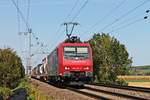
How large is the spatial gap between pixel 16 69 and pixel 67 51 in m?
13.6

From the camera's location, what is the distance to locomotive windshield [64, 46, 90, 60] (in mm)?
37438

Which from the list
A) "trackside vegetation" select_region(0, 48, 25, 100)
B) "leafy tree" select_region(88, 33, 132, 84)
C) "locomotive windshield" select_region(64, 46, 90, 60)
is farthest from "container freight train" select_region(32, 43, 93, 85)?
"leafy tree" select_region(88, 33, 132, 84)

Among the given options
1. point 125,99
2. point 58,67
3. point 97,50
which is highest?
point 97,50

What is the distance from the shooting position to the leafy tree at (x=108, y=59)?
88219 mm

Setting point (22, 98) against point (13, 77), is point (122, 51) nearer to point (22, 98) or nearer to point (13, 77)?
point (13, 77)

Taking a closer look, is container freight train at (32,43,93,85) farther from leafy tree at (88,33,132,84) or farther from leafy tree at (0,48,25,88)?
leafy tree at (88,33,132,84)

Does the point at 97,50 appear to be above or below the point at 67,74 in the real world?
above

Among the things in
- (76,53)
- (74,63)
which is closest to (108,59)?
(76,53)

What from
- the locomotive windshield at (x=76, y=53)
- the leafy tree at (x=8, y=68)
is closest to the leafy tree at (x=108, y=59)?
the leafy tree at (x=8, y=68)

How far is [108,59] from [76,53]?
53772 mm

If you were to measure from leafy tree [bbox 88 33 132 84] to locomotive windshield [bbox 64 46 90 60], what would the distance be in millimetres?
22630

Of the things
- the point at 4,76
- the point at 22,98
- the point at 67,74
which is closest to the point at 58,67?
the point at 67,74

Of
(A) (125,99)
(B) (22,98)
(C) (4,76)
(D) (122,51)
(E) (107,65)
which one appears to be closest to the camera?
(B) (22,98)

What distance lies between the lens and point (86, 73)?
121 ft
